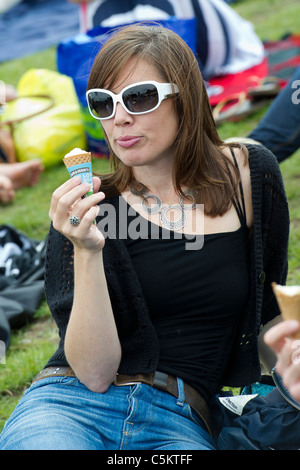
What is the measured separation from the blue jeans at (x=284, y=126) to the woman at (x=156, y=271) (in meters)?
1.62

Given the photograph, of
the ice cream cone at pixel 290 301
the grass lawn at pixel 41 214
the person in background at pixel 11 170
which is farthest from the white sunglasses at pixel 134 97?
the person in background at pixel 11 170

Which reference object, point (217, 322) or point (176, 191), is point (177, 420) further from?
point (176, 191)

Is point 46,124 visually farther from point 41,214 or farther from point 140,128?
point 140,128

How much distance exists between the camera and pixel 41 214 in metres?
5.28

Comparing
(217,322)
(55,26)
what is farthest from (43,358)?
(55,26)

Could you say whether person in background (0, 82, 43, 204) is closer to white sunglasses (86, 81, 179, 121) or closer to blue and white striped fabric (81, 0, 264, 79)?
blue and white striped fabric (81, 0, 264, 79)

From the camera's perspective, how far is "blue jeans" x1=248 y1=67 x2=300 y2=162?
12.8 ft

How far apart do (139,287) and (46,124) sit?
432cm

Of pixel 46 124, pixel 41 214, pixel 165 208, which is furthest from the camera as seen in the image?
pixel 46 124

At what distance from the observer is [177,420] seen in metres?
2.01

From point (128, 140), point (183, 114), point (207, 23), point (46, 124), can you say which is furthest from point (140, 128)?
point (207, 23)

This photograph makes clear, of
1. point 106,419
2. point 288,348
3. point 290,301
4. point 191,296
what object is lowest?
point 106,419

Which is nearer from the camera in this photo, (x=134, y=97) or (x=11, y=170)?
(x=134, y=97)

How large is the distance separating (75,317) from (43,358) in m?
1.52
